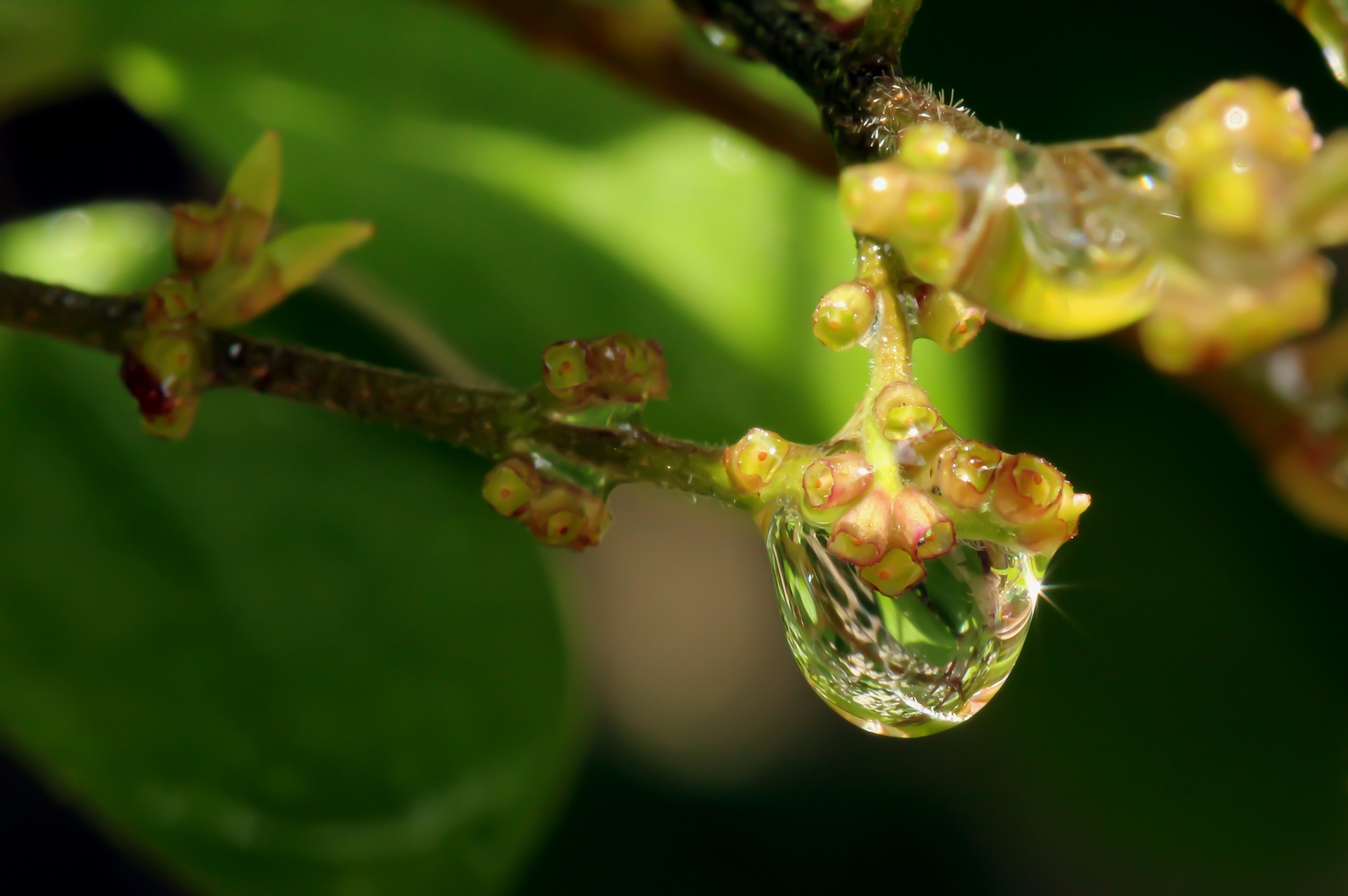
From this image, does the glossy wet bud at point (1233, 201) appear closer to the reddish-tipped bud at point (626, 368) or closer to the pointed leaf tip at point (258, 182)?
the reddish-tipped bud at point (626, 368)

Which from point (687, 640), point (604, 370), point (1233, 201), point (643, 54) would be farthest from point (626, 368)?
point (687, 640)

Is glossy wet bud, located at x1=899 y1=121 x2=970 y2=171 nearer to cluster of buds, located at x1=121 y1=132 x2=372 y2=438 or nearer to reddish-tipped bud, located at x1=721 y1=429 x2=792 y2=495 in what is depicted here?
reddish-tipped bud, located at x1=721 y1=429 x2=792 y2=495

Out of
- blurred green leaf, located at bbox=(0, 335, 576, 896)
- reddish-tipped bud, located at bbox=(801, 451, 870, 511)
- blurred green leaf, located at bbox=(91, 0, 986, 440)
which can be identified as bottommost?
blurred green leaf, located at bbox=(0, 335, 576, 896)

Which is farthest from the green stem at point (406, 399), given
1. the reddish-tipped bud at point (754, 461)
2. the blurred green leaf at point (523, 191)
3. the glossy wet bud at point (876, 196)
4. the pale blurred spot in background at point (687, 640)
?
the pale blurred spot in background at point (687, 640)

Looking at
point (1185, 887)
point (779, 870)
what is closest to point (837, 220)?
point (1185, 887)

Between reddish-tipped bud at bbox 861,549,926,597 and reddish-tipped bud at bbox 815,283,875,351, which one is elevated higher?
reddish-tipped bud at bbox 815,283,875,351

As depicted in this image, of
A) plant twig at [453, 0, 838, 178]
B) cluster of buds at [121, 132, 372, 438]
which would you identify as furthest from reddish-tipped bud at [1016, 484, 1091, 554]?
plant twig at [453, 0, 838, 178]
